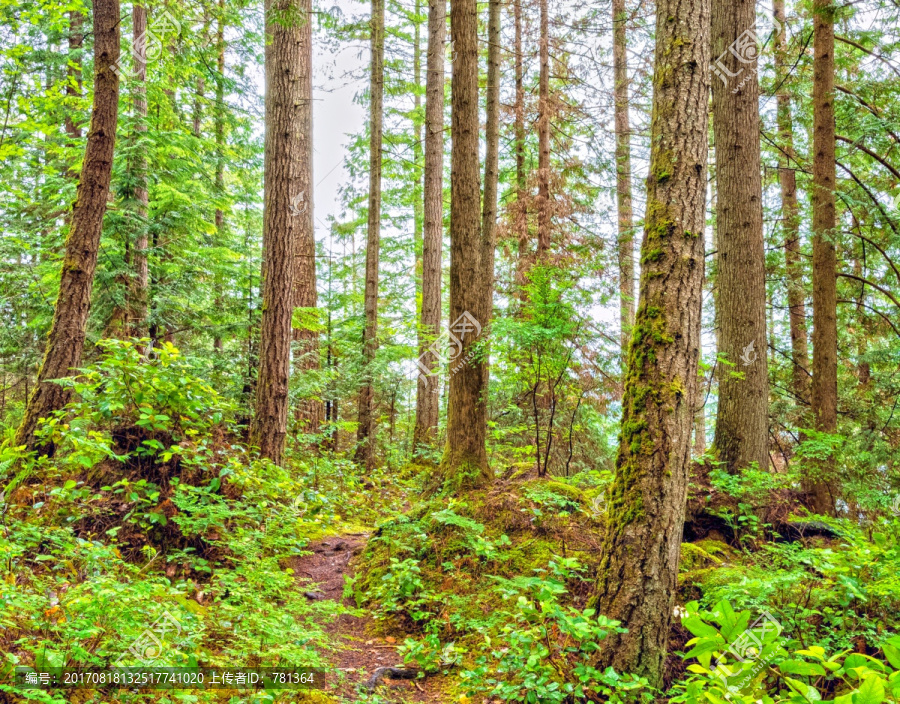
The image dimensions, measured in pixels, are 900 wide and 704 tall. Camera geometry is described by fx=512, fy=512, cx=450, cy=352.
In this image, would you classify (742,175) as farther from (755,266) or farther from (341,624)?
(341,624)

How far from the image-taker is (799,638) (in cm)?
332

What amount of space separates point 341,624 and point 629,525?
2.85 metres

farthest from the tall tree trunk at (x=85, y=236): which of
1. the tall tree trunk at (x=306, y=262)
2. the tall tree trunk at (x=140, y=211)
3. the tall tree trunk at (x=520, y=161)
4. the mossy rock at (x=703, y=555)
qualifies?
the tall tree trunk at (x=520, y=161)

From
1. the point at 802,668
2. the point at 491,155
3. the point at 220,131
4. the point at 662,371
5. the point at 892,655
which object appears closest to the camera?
the point at 892,655

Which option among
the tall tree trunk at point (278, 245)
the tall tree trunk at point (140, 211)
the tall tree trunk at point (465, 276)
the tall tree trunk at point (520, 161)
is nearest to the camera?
the tall tree trunk at point (465, 276)

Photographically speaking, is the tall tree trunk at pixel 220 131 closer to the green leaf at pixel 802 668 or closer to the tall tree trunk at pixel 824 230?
the green leaf at pixel 802 668

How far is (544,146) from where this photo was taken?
1209 cm

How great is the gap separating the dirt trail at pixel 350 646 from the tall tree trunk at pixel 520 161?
7.54 metres

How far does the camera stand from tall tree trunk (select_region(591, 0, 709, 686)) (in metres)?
3.33

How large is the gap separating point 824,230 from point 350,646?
8.18 metres

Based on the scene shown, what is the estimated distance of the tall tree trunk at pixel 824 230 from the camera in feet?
24.2

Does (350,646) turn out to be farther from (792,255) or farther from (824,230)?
(792,255)

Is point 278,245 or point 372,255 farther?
point 372,255

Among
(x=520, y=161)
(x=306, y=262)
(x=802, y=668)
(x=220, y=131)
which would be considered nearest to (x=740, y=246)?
(x=802, y=668)
